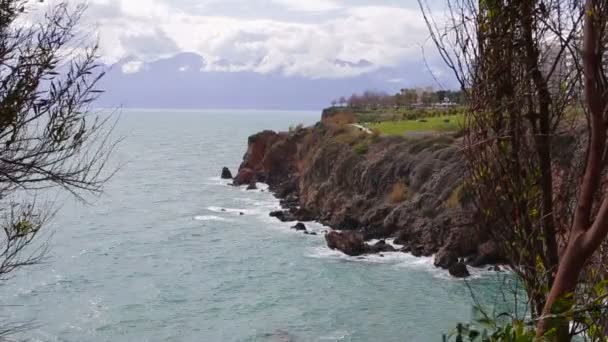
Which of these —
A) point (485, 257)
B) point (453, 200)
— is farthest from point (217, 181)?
point (485, 257)

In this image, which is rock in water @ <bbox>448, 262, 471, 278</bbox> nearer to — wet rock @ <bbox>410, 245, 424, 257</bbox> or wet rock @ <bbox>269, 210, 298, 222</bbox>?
wet rock @ <bbox>410, 245, 424, 257</bbox>

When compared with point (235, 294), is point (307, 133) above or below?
above

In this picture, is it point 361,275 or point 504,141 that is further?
point 361,275

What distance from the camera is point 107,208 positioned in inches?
2334

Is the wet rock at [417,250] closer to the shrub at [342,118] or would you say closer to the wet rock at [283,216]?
→ the wet rock at [283,216]

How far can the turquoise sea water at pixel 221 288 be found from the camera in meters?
26.6

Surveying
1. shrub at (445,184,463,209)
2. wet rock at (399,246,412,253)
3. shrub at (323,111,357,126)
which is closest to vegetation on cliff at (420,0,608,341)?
wet rock at (399,246,412,253)

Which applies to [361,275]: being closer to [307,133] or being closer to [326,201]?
[326,201]

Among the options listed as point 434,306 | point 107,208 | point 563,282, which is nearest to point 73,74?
point 563,282

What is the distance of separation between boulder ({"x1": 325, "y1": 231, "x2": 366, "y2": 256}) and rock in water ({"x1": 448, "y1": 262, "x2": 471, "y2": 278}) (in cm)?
671

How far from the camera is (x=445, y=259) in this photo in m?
35.4

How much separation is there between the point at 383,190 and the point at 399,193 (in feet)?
7.43

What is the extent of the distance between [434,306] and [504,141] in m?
25.0

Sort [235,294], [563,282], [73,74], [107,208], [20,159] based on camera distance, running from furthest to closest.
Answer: [107,208]
[235,294]
[73,74]
[20,159]
[563,282]
